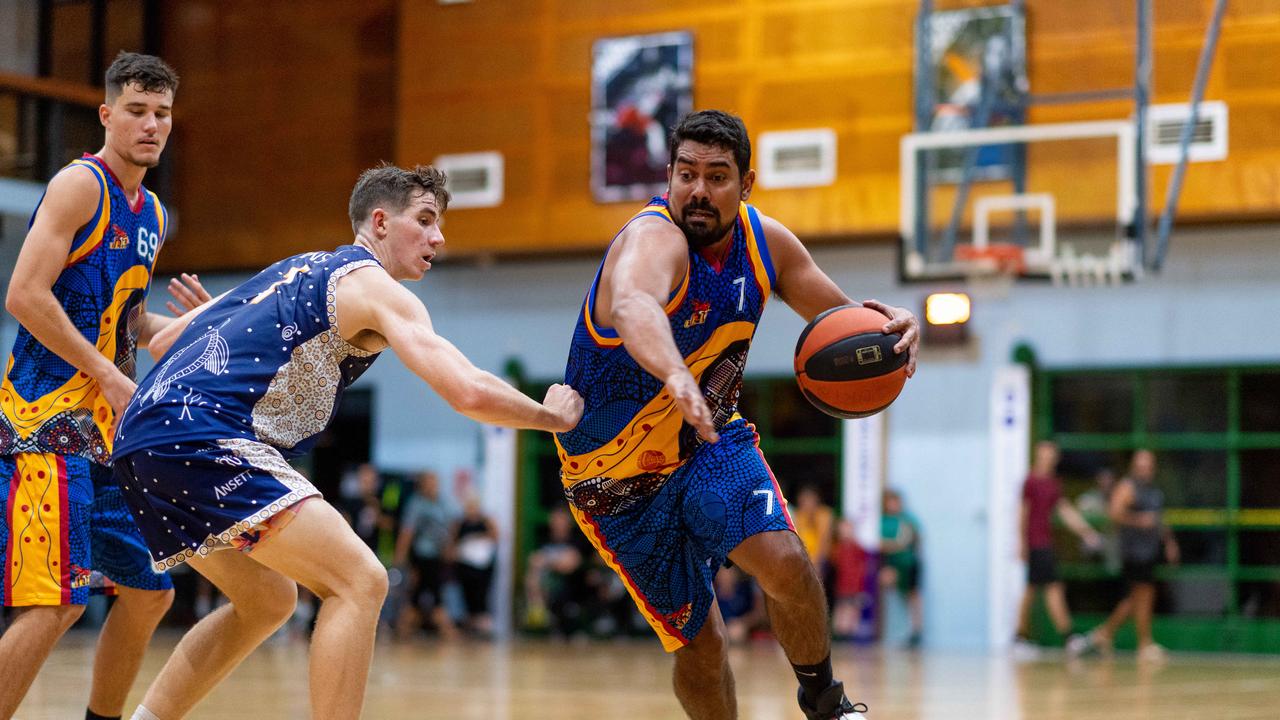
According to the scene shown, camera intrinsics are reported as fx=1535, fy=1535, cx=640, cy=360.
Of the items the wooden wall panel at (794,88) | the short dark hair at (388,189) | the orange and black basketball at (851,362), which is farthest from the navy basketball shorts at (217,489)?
the wooden wall panel at (794,88)

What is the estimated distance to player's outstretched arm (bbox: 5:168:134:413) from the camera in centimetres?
468

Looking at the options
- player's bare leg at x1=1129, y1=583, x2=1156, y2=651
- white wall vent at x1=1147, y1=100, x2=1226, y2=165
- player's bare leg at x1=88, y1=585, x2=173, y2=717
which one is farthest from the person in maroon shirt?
player's bare leg at x1=88, y1=585, x2=173, y2=717

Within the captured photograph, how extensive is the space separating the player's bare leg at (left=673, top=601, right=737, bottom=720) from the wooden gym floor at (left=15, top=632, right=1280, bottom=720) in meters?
2.71

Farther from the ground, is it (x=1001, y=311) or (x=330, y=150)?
(x=330, y=150)

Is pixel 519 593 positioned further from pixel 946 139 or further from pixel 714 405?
pixel 714 405

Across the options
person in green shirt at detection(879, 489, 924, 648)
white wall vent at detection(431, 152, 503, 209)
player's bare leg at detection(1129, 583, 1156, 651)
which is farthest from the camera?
white wall vent at detection(431, 152, 503, 209)

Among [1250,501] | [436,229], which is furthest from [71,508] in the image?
[1250,501]

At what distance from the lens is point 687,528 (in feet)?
15.8

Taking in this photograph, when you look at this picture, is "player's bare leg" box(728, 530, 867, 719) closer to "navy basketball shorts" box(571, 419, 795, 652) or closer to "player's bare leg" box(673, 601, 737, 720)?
"navy basketball shorts" box(571, 419, 795, 652)

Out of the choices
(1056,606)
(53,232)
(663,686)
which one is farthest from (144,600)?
(1056,606)

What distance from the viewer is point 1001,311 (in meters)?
15.9

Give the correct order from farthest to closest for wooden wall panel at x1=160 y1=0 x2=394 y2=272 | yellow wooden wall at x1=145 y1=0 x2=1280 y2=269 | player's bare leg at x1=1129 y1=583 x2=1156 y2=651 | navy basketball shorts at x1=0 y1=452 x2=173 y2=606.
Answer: wooden wall panel at x1=160 y1=0 x2=394 y2=272 < yellow wooden wall at x1=145 y1=0 x2=1280 y2=269 < player's bare leg at x1=1129 y1=583 x2=1156 y2=651 < navy basketball shorts at x1=0 y1=452 x2=173 y2=606

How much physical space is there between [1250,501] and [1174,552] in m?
1.20

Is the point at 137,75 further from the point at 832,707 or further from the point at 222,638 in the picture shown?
the point at 832,707
